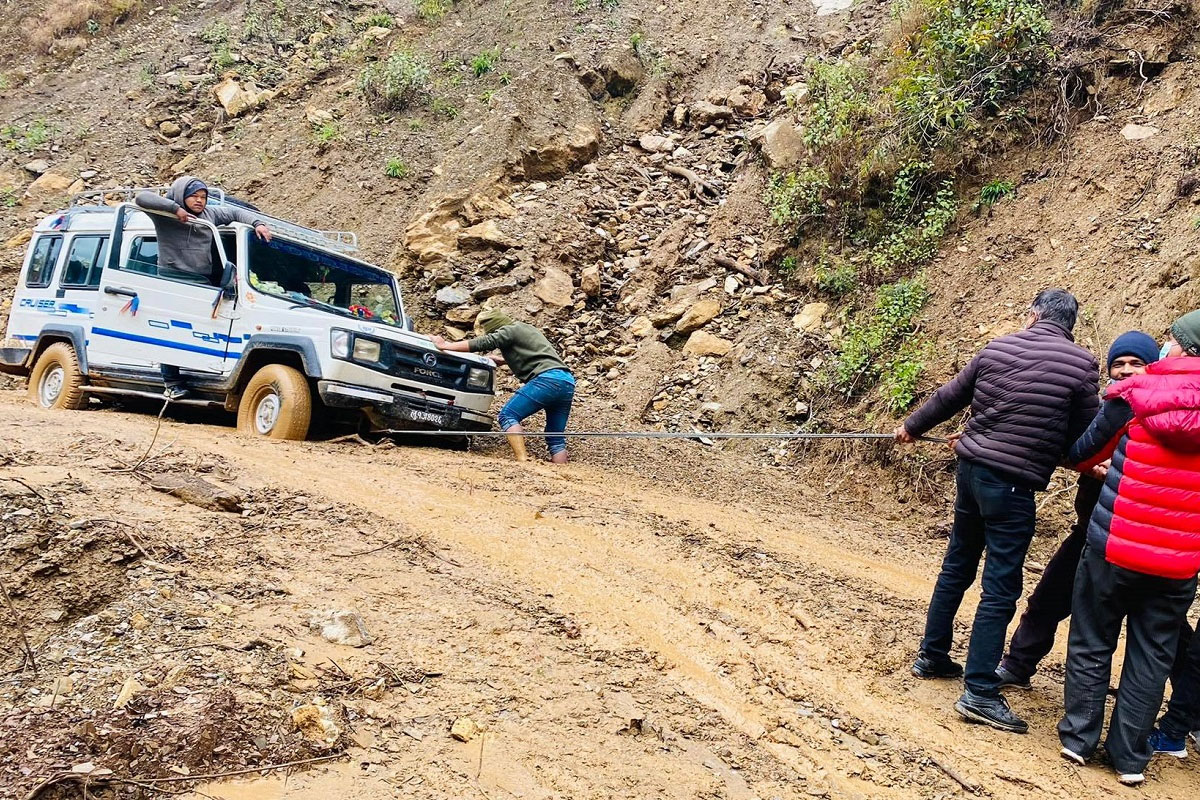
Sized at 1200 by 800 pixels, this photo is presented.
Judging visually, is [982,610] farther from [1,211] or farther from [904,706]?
[1,211]

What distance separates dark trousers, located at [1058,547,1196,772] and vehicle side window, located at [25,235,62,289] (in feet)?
34.1

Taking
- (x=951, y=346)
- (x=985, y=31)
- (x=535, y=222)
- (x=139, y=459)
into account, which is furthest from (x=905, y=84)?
(x=139, y=459)

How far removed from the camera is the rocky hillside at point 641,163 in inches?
314

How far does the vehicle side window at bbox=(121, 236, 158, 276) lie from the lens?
8.06 metres

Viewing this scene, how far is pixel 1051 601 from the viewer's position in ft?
12.7

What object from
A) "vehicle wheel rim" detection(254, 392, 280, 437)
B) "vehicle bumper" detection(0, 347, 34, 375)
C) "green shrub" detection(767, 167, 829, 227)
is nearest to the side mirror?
"vehicle wheel rim" detection(254, 392, 280, 437)

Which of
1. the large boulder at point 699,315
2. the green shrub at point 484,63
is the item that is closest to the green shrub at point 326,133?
→ the green shrub at point 484,63

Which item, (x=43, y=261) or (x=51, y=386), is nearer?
(x=51, y=386)

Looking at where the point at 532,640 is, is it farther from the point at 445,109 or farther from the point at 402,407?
the point at 445,109

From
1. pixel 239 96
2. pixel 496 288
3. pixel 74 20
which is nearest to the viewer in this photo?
pixel 496 288

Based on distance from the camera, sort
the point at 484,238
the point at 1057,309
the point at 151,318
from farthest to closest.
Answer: the point at 484,238
the point at 151,318
the point at 1057,309

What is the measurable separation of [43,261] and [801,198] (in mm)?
9165

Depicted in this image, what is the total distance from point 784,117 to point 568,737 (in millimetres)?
10995

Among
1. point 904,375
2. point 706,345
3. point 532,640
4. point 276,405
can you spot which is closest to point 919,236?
point 904,375
